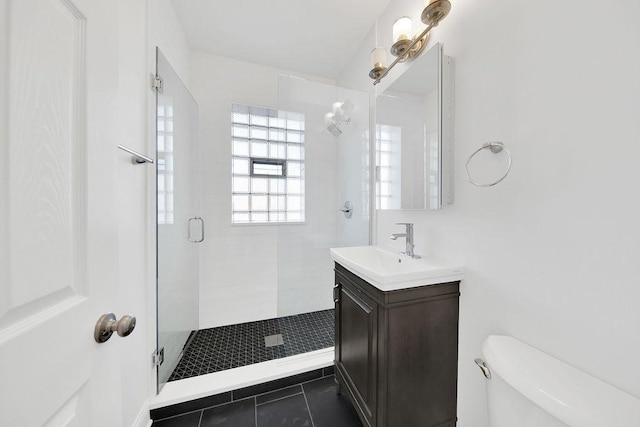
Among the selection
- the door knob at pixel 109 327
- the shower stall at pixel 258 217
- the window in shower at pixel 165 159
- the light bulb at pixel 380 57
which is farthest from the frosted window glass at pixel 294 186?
the door knob at pixel 109 327

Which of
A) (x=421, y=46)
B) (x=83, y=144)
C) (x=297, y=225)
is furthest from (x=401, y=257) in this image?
(x=83, y=144)

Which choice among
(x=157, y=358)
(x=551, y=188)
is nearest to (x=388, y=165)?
(x=551, y=188)

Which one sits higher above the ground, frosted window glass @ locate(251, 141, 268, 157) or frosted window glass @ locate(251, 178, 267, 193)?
frosted window glass @ locate(251, 141, 268, 157)

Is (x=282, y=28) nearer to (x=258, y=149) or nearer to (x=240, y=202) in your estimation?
(x=258, y=149)

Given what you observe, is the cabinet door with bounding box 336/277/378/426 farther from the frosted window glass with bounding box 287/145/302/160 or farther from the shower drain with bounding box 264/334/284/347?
the frosted window glass with bounding box 287/145/302/160

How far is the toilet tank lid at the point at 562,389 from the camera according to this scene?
1.78 feet

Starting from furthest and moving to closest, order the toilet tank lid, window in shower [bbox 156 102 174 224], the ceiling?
the ceiling
window in shower [bbox 156 102 174 224]
the toilet tank lid

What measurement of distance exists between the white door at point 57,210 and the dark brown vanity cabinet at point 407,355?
0.93m

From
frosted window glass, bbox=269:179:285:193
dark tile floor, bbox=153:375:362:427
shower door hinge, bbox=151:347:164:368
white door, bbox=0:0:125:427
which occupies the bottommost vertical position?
dark tile floor, bbox=153:375:362:427

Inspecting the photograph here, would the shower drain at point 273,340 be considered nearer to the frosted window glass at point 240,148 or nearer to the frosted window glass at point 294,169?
the frosted window glass at point 294,169

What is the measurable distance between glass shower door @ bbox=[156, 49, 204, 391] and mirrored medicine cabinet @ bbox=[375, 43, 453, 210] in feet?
5.00

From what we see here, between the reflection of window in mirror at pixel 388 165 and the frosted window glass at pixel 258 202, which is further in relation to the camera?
the frosted window glass at pixel 258 202

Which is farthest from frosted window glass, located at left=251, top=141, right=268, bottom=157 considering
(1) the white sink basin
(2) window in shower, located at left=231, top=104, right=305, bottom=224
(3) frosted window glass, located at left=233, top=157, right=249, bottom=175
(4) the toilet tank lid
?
(4) the toilet tank lid

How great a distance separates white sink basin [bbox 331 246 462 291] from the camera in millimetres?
1008
